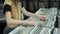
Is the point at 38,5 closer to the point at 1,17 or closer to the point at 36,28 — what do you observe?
the point at 1,17

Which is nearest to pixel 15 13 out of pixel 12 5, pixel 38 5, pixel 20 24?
pixel 12 5

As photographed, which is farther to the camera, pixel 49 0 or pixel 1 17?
pixel 49 0

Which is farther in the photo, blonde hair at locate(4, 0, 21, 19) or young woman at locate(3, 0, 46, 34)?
blonde hair at locate(4, 0, 21, 19)

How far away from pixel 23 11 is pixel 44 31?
3.32ft

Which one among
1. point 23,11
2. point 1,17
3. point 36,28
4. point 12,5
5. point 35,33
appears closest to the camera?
point 35,33

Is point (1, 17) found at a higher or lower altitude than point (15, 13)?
lower

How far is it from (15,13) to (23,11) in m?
0.47

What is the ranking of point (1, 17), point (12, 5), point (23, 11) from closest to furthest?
1. point (12, 5)
2. point (23, 11)
3. point (1, 17)

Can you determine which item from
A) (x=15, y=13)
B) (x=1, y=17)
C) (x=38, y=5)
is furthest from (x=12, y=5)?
(x=38, y=5)

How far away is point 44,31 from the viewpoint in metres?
1.61

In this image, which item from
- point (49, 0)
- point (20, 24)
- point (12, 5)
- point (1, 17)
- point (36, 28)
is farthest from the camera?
point (49, 0)

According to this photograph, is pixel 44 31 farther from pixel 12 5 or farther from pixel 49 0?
pixel 49 0

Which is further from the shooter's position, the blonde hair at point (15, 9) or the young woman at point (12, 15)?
the blonde hair at point (15, 9)

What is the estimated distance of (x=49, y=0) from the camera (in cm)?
A: 439
